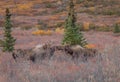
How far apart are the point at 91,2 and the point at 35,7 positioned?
17945 millimetres

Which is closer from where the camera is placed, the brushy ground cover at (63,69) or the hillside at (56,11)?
the brushy ground cover at (63,69)

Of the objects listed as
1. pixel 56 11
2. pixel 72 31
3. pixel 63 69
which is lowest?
pixel 56 11

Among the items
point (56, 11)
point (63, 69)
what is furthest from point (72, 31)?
point (56, 11)

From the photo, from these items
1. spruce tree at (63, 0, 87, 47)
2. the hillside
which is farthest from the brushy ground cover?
the hillside

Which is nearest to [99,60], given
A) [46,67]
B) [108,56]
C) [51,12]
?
[108,56]

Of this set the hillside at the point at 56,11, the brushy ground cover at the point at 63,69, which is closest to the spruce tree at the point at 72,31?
the brushy ground cover at the point at 63,69

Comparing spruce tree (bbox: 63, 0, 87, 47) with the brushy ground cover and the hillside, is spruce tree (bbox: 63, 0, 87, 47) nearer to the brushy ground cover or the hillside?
the brushy ground cover

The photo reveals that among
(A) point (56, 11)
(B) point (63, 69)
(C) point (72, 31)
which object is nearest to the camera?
(B) point (63, 69)

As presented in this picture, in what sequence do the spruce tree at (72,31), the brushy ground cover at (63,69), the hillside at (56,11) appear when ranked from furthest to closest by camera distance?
the hillside at (56,11), the spruce tree at (72,31), the brushy ground cover at (63,69)

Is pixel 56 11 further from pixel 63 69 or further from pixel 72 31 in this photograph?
pixel 63 69

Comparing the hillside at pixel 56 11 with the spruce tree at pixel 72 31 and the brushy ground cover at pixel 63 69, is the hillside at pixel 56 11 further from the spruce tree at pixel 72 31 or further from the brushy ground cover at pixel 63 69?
the brushy ground cover at pixel 63 69

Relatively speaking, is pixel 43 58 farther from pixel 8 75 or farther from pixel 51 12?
pixel 51 12

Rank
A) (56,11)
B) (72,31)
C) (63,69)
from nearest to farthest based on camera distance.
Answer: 1. (63,69)
2. (72,31)
3. (56,11)

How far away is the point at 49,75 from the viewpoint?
20.1 ft
